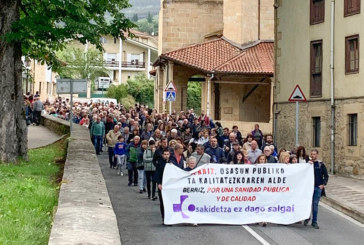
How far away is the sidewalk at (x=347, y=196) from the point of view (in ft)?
61.3

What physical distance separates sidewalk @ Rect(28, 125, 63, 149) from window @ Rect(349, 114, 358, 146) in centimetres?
1168

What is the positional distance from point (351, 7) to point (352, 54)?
166cm

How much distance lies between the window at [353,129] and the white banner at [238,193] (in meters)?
11.2

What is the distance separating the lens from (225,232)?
50.7 feet

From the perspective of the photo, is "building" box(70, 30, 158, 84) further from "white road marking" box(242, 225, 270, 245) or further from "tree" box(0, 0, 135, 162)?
"white road marking" box(242, 225, 270, 245)

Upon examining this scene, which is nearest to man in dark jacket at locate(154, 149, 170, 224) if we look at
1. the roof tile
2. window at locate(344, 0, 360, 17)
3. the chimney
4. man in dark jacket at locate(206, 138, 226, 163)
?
man in dark jacket at locate(206, 138, 226, 163)

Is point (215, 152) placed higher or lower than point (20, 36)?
lower

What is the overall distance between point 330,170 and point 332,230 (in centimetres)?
1317

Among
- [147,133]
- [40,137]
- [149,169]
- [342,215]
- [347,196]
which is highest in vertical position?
[147,133]

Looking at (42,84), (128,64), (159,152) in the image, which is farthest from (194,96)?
(159,152)

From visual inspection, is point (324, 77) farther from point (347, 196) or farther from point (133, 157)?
point (133, 157)

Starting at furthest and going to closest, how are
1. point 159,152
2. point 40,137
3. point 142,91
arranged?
point 142,91 → point 40,137 → point 159,152

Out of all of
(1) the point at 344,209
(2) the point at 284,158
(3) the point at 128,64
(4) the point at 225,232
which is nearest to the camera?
(4) the point at 225,232

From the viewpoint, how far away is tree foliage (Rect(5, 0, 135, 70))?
2188cm
